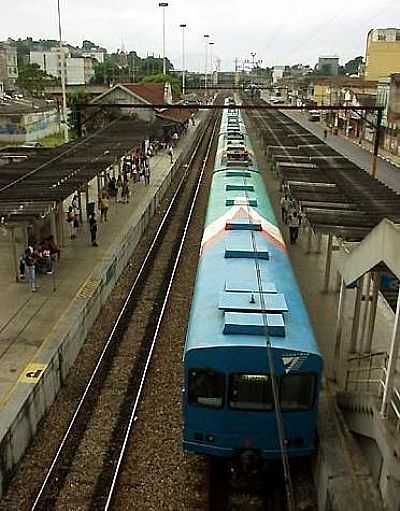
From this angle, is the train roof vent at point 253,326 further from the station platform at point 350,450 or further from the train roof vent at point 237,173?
the train roof vent at point 237,173

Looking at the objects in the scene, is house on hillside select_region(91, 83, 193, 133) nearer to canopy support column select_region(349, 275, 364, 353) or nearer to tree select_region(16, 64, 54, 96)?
canopy support column select_region(349, 275, 364, 353)

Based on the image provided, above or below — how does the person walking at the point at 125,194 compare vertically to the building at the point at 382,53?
below

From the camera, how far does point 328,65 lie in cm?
16425

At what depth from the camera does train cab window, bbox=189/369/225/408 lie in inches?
313

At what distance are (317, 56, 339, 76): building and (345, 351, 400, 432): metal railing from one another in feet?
519

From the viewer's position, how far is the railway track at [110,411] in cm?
858

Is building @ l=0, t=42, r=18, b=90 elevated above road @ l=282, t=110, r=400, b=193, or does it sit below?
above

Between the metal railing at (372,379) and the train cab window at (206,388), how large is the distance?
6.95 feet

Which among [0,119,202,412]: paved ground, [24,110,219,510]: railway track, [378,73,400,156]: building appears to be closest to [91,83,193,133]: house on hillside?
[378,73,400,156]: building

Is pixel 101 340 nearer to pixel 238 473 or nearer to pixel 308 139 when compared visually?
pixel 238 473

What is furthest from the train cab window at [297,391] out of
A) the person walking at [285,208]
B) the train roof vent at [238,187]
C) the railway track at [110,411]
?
the person walking at [285,208]

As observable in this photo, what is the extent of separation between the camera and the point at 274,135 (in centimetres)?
3612

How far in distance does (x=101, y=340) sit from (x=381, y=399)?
7.12 metres

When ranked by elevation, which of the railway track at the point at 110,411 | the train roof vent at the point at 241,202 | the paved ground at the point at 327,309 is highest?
the train roof vent at the point at 241,202
